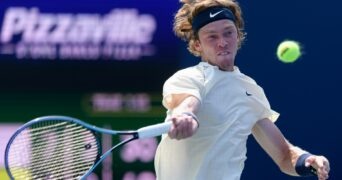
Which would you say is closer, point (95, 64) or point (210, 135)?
point (210, 135)

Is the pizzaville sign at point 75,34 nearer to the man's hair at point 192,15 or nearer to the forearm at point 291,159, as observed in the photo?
the man's hair at point 192,15

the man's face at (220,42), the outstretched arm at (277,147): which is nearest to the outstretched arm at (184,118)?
the man's face at (220,42)

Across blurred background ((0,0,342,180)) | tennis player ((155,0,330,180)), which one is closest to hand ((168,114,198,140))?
tennis player ((155,0,330,180))

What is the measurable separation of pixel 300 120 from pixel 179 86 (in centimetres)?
225

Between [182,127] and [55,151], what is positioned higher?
[182,127]

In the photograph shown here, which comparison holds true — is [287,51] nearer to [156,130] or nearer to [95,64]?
[95,64]

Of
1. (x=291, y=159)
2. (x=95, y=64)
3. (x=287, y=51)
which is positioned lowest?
(x=291, y=159)

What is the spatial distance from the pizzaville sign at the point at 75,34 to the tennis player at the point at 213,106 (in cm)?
164

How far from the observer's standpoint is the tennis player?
2.64m

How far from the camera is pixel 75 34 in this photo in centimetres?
449

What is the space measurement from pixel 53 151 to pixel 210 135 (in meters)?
0.59

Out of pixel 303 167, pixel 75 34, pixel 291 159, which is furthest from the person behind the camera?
pixel 75 34

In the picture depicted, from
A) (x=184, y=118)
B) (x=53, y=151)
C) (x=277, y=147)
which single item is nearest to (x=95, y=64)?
(x=53, y=151)

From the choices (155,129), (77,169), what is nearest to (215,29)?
(155,129)
